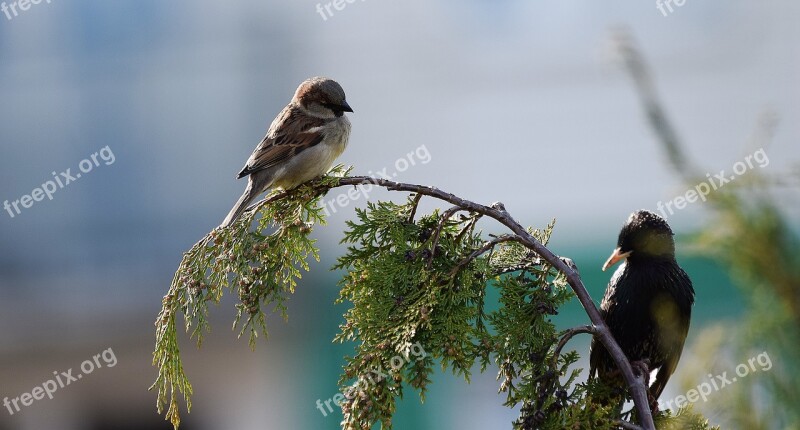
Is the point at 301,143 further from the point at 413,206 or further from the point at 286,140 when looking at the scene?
the point at 413,206

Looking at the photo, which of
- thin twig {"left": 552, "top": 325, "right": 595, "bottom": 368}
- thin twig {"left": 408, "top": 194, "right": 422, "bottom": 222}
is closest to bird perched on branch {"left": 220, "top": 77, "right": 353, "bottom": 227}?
thin twig {"left": 408, "top": 194, "right": 422, "bottom": 222}

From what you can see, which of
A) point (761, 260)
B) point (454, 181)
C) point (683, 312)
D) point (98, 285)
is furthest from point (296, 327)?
point (761, 260)

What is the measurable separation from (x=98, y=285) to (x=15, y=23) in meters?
2.43

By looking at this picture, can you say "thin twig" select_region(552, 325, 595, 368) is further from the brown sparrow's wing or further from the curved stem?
the brown sparrow's wing

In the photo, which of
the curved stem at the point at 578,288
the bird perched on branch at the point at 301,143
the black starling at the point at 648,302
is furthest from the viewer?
the bird perched on branch at the point at 301,143

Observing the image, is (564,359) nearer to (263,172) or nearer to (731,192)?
(731,192)

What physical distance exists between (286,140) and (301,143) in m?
0.05

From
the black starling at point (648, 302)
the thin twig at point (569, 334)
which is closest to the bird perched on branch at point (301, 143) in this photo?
the black starling at point (648, 302)

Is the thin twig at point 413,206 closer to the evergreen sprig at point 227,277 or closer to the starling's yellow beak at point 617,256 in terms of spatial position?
the evergreen sprig at point 227,277

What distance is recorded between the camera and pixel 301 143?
2.12 m

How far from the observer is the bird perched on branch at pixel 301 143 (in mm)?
2076

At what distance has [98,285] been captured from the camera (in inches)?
255

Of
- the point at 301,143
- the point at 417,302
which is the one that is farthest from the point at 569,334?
the point at 301,143

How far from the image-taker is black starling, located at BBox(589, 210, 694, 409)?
1.64 meters
